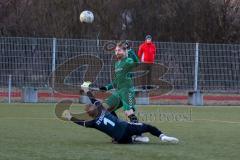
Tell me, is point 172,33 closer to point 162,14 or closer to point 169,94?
point 162,14

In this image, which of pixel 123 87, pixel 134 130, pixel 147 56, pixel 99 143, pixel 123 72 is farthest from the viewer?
pixel 147 56

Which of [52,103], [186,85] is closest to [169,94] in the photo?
[186,85]

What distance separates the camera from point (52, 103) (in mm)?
20547

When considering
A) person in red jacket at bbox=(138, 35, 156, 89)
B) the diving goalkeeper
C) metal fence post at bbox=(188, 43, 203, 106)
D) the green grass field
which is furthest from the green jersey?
metal fence post at bbox=(188, 43, 203, 106)

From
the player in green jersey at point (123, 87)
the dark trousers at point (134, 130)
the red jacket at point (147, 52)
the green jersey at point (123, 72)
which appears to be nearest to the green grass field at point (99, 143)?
the dark trousers at point (134, 130)

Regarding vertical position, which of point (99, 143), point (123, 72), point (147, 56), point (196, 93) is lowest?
point (99, 143)

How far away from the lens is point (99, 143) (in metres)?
9.23

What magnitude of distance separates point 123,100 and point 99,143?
1310mm

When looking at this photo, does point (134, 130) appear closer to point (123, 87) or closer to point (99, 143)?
point (99, 143)

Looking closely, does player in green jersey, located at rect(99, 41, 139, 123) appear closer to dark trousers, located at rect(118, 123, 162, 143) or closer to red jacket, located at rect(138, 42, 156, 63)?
dark trousers, located at rect(118, 123, 162, 143)

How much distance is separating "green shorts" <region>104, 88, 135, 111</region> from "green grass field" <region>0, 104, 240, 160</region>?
526 millimetres

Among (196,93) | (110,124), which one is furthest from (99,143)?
(196,93)

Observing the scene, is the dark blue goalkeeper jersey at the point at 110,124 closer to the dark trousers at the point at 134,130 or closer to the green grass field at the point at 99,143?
the dark trousers at the point at 134,130

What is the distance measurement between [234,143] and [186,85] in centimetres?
1322
